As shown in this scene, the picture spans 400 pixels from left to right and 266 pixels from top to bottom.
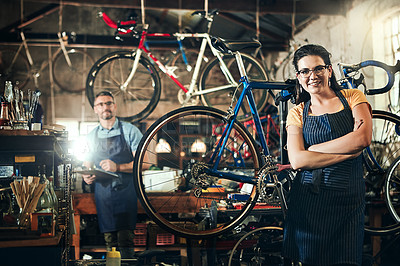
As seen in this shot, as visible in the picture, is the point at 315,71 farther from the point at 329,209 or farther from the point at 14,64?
the point at 14,64

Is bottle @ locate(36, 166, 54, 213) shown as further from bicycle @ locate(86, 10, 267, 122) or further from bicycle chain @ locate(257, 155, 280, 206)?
bicycle @ locate(86, 10, 267, 122)

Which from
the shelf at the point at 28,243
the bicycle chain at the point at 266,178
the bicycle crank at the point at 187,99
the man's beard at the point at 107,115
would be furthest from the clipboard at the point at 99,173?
the bicycle chain at the point at 266,178

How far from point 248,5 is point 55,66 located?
497cm

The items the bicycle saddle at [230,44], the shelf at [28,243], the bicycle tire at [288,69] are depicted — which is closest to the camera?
the shelf at [28,243]

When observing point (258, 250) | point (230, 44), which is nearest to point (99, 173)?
point (258, 250)

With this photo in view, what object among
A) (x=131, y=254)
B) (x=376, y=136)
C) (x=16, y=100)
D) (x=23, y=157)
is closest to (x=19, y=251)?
(x=23, y=157)

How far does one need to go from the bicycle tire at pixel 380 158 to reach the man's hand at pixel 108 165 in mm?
2555

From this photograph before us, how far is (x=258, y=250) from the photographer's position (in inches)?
157

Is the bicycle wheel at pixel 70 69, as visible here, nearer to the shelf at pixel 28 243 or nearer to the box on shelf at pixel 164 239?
the box on shelf at pixel 164 239

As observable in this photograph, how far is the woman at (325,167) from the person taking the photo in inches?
119

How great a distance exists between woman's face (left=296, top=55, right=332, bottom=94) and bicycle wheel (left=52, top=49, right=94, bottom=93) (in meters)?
6.62

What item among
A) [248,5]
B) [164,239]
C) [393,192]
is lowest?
[164,239]

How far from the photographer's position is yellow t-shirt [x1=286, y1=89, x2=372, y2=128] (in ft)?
10.2

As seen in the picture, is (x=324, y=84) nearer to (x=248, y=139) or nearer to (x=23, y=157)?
(x=248, y=139)
